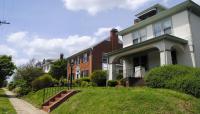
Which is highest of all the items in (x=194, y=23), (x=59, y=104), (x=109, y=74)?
(x=194, y=23)

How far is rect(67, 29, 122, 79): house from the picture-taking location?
120 feet

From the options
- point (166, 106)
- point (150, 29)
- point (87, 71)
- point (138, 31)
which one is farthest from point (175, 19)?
point (87, 71)

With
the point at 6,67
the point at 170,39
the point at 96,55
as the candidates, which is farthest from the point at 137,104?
the point at 6,67

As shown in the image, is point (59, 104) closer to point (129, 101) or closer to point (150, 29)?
point (129, 101)

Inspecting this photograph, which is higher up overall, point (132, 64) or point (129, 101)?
point (132, 64)

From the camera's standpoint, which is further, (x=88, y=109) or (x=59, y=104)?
(x=59, y=104)

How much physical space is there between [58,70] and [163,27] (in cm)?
3359

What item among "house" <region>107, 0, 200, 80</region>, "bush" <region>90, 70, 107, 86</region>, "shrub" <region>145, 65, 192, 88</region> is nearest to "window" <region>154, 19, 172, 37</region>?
"house" <region>107, 0, 200, 80</region>

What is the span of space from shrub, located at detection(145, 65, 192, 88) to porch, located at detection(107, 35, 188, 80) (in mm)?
2817

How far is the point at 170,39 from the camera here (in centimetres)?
1792

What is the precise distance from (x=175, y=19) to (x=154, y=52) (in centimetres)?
404

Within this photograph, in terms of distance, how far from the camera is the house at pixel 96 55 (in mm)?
36594

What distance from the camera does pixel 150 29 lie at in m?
22.9

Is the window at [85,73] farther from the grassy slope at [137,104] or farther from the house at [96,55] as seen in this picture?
the grassy slope at [137,104]
